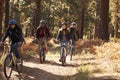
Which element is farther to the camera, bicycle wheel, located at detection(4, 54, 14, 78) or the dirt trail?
the dirt trail

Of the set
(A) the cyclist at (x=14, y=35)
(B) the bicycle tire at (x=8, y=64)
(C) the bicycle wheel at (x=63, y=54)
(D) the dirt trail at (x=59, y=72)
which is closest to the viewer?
(B) the bicycle tire at (x=8, y=64)

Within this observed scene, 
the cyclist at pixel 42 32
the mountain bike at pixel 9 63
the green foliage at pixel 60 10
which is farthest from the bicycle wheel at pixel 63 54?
the green foliage at pixel 60 10

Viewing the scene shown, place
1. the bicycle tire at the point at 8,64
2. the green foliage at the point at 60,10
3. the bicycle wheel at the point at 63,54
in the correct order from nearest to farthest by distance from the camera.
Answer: the bicycle tire at the point at 8,64 → the bicycle wheel at the point at 63,54 → the green foliage at the point at 60,10

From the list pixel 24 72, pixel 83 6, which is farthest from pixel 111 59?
pixel 83 6

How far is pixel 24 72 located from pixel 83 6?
1022 inches

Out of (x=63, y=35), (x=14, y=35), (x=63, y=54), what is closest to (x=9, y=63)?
(x=14, y=35)

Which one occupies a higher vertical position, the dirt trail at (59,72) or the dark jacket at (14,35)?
the dark jacket at (14,35)

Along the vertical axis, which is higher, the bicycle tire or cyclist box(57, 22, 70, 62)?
cyclist box(57, 22, 70, 62)

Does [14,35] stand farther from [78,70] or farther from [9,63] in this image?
[78,70]

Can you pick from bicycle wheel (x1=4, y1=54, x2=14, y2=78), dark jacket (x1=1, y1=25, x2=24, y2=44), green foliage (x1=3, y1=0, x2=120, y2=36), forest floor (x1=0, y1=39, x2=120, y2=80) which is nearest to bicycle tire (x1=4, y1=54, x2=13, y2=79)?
bicycle wheel (x1=4, y1=54, x2=14, y2=78)

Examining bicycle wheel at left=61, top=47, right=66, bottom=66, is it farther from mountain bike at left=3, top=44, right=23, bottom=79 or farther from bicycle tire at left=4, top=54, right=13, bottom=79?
bicycle tire at left=4, top=54, right=13, bottom=79

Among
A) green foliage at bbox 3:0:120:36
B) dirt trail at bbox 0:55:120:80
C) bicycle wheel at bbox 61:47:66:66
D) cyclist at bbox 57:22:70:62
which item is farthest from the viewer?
green foliage at bbox 3:0:120:36

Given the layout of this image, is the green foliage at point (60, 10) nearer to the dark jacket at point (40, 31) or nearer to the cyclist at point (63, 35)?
the cyclist at point (63, 35)

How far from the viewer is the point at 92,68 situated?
51.3ft
